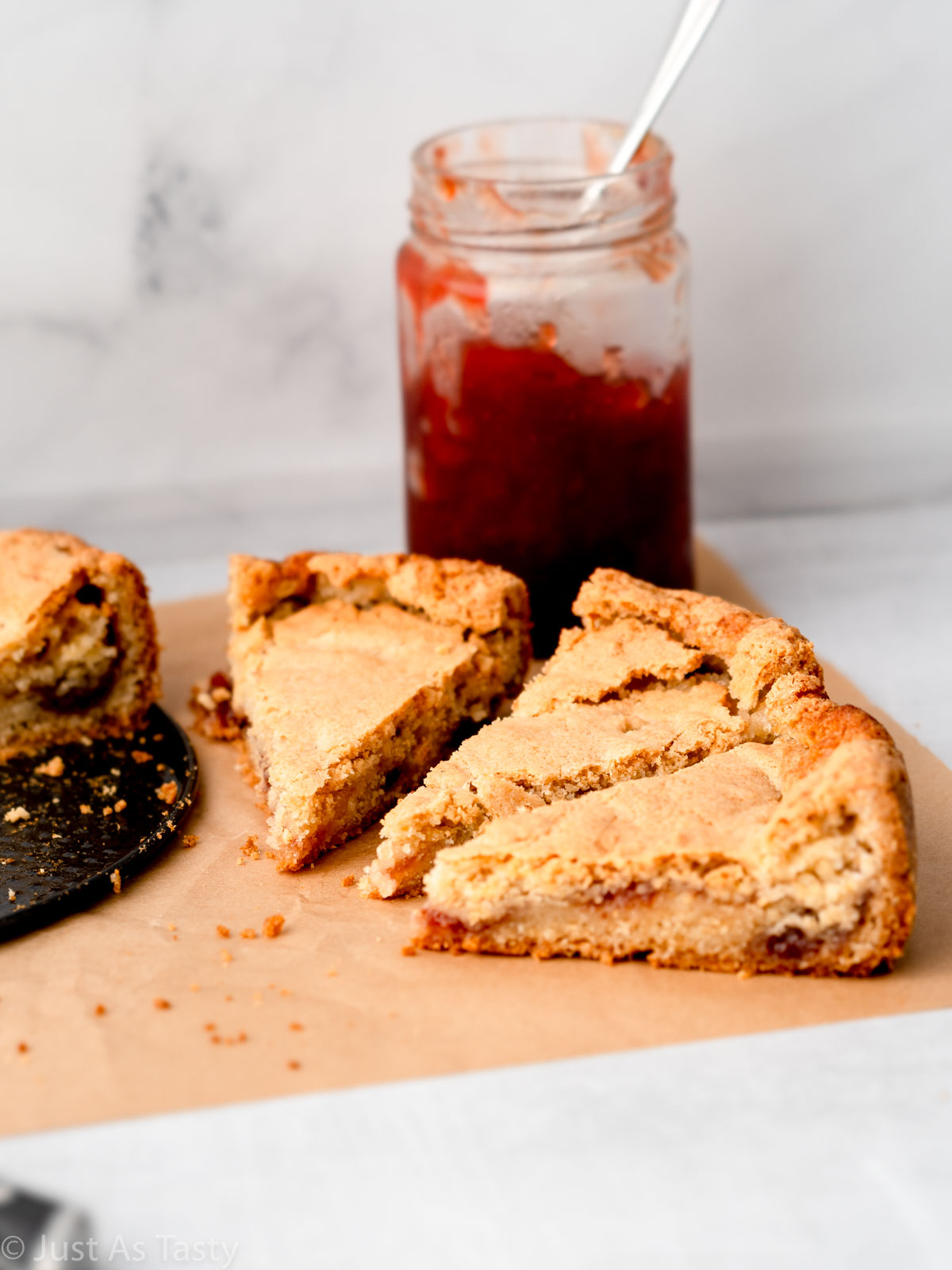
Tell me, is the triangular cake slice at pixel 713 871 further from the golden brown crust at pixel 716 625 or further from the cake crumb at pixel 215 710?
the cake crumb at pixel 215 710

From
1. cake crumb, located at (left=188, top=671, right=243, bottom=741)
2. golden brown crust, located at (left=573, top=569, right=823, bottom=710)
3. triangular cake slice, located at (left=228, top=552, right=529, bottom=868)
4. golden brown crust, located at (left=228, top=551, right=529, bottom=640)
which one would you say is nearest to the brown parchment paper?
triangular cake slice, located at (left=228, top=552, right=529, bottom=868)

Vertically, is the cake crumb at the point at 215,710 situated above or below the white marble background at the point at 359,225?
below

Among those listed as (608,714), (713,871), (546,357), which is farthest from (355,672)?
(713,871)

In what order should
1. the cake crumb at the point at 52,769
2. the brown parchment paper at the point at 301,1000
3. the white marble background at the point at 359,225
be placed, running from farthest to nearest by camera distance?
1. the white marble background at the point at 359,225
2. the cake crumb at the point at 52,769
3. the brown parchment paper at the point at 301,1000

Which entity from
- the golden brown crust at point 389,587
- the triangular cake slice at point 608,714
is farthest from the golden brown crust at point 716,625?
the golden brown crust at point 389,587

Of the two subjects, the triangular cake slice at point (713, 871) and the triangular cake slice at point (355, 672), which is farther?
the triangular cake slice at point (355, 672)

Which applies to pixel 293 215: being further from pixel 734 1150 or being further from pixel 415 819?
pixel 734 1150
